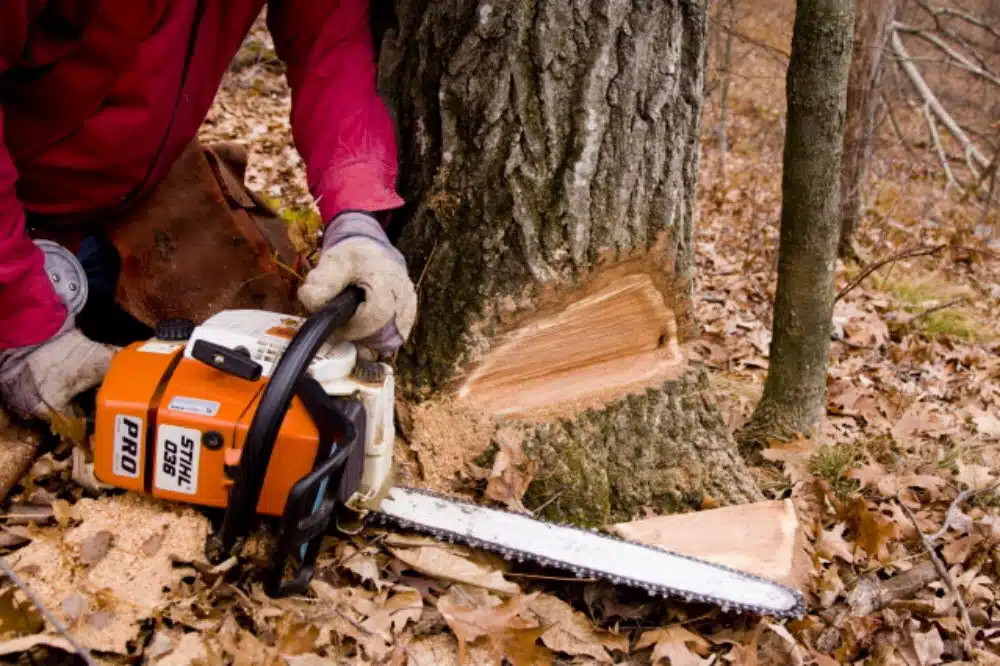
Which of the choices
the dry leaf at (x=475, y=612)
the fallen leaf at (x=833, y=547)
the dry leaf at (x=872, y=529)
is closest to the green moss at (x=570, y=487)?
the dry leaf at (x=475, y=612)

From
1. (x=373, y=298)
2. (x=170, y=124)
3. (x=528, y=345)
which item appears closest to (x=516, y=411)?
(x=528, y=345)

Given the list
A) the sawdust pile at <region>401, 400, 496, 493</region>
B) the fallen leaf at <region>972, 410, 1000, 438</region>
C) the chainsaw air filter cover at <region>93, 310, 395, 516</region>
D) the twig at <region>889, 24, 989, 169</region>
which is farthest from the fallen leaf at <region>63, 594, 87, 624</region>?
the twig at <region>889, 24, 989, 169</region>

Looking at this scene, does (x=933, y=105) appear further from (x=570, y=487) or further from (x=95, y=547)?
(x=95, y=547)

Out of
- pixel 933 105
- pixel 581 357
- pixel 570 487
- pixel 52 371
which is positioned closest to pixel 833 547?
pixel 570 487

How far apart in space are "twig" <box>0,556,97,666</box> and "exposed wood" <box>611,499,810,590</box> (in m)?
1.16

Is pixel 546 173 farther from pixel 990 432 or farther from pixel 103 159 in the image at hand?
pixel 990 432

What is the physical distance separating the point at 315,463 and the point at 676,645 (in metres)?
0.89

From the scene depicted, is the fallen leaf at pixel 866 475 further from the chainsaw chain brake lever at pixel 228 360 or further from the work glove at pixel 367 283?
the chainsaw chain brake lever at pixel 228 360

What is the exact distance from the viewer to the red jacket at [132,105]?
1.77 m

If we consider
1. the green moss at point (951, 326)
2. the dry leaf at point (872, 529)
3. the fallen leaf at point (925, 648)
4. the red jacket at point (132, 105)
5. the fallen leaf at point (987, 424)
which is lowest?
the green moss at point (951, 326)

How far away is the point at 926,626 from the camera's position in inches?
80.1

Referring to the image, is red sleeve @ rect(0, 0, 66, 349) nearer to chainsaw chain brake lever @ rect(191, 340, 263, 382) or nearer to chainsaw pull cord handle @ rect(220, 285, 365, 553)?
chainsaw chain brake lever @ rect(191, 340, 263, 382)

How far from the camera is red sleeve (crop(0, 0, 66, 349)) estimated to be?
1657 millimetres

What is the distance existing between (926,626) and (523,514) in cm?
107
